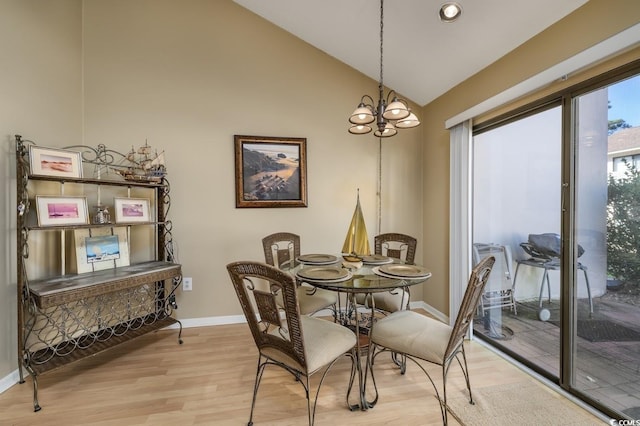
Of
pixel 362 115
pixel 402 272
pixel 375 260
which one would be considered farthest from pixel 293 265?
pixel 362 115

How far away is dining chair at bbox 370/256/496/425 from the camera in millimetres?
1458

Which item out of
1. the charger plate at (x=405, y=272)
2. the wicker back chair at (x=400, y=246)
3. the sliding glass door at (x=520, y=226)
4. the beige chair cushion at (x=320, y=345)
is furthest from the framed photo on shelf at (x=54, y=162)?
the sliding glass door at (x=520, y=226)

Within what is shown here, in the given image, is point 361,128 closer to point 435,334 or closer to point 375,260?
point 375,260

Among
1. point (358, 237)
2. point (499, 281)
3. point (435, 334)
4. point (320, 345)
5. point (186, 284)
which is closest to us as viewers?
point (320, 345)

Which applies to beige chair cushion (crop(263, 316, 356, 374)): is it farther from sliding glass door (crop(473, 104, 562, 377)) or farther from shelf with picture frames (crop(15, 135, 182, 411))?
sliding glass door (crop(473, 104, 562, 377))

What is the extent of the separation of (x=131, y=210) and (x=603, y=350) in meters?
3.73

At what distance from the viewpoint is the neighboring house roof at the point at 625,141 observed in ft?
5.00

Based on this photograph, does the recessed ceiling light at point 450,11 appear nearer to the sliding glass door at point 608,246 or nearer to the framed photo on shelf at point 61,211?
the sliding glass door at point 608,246

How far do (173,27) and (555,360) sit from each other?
176 inches

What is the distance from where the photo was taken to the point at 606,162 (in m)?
1.68

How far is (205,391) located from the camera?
1.91 m

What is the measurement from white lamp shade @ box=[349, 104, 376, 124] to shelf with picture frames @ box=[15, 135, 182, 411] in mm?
1908

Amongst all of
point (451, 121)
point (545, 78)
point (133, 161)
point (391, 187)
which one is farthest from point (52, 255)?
point (545, 78)

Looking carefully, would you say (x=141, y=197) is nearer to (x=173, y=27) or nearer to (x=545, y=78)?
(x=173, y=27)
